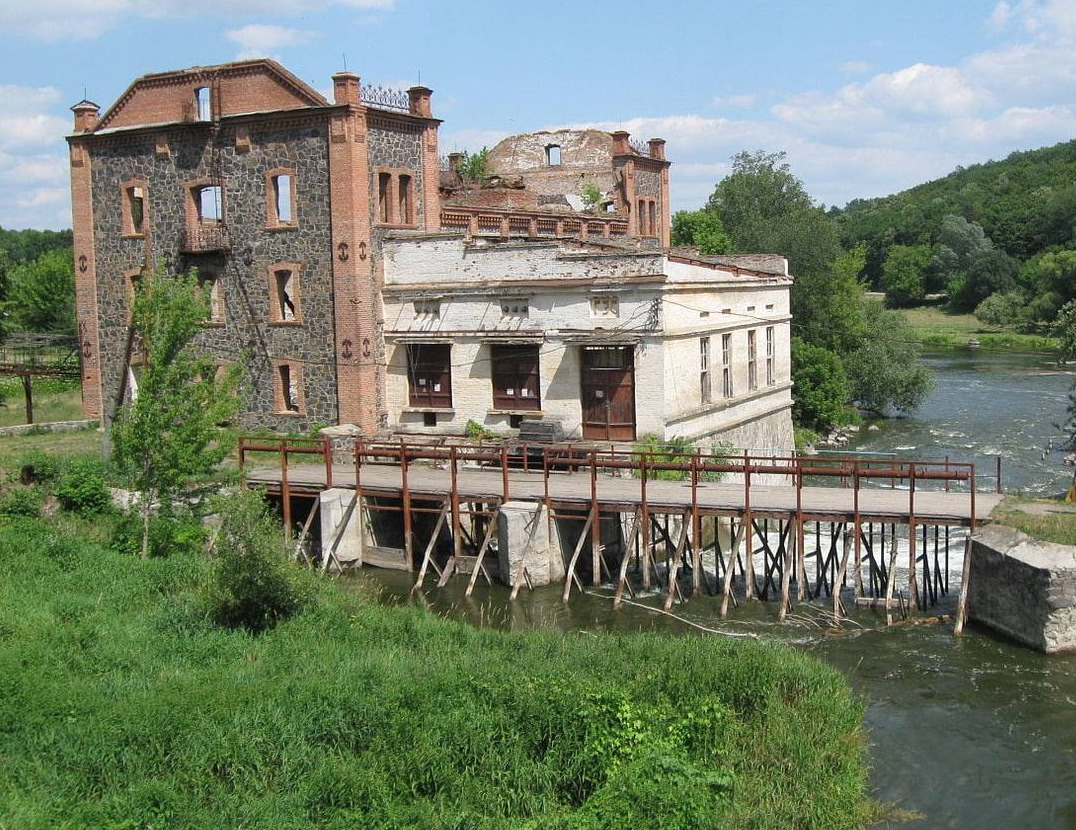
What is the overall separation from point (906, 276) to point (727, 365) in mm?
82297

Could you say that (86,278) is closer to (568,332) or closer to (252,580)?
(568,332)

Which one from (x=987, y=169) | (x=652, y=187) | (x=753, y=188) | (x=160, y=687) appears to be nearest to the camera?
(x=160, y=687)

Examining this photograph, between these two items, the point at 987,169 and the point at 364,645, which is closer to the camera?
the point at 364,645

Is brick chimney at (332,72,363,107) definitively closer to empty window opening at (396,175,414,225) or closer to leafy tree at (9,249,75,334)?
empty window opening at (396,175,414,225)

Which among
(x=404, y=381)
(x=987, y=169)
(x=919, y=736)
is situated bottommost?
(x=919, y=736)

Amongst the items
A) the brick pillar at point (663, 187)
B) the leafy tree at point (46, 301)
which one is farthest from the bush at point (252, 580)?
the leafy tree at point (46, 301)

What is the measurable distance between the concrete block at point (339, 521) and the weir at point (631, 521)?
35 mm

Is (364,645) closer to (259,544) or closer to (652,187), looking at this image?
(259,544)

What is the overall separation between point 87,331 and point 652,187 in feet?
76.4

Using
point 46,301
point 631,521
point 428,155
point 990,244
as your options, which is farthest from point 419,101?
point 990,244

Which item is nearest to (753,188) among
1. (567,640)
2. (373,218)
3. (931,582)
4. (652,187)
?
(652,187)

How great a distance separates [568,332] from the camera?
33.5 metres

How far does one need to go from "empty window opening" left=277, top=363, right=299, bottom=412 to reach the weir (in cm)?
416

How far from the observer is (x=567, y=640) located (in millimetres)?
20844
